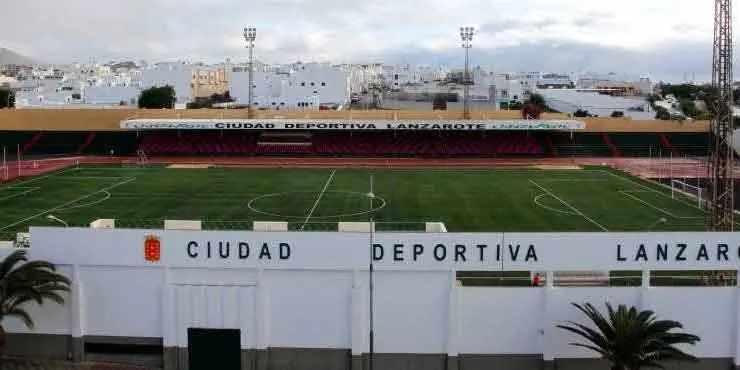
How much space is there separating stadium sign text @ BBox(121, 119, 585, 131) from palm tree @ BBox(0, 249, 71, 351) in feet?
183

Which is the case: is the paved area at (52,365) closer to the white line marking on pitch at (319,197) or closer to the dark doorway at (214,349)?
the dark doorway at (214,349)

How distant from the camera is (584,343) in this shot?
17906mm

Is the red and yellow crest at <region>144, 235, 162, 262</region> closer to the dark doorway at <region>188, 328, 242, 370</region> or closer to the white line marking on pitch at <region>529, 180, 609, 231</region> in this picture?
the dark doorway at <region>188, 328, 242, 370</region>

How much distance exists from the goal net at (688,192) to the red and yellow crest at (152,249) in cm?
3533

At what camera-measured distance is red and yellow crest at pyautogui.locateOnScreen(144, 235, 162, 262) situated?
18.4m

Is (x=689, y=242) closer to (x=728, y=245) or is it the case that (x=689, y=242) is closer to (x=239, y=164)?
(x=728, y=245)

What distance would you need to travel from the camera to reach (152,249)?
1839cm

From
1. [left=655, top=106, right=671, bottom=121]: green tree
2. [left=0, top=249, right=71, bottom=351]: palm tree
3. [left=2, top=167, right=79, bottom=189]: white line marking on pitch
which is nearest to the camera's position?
[left=0, top=249, right=71, bottom=351]: palm tree

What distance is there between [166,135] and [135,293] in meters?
60.9

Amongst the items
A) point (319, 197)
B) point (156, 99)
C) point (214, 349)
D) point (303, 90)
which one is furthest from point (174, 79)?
point (214, 349)

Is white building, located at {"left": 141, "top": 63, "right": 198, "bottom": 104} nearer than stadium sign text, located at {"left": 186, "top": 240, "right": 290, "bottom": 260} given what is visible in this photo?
No

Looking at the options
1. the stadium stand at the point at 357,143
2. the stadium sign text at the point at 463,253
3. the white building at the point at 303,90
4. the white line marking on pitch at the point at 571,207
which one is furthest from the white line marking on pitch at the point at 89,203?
the white building at the point at 303,90

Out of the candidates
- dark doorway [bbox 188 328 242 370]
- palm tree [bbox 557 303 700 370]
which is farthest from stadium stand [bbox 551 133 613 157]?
dark doorway [bbox 188 328 242 370]

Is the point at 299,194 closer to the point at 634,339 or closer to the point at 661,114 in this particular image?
the point at 634,339
